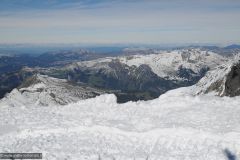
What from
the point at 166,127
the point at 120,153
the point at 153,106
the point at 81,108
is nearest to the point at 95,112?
the point at 81,108

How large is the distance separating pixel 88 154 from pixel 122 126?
721 centimetres

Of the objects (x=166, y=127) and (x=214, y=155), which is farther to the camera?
(x=166, y=127)

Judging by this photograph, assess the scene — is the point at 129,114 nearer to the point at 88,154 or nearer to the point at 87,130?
the point at 87,130

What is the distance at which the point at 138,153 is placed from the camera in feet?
81.9

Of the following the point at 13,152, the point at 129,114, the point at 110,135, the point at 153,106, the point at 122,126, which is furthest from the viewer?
the point at 153,106

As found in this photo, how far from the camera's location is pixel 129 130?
29.4 metres

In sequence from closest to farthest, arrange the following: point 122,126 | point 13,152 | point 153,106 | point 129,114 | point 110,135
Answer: point 13,152 → point 110,135 → point 122,126 → point 129,114 → point 153,106

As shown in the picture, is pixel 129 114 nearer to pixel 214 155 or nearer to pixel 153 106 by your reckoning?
pixel 153 106

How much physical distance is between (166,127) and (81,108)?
12639 millimetres

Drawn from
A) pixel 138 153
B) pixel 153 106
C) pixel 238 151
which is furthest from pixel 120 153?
pixel 153 106

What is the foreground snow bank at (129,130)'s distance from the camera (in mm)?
24891

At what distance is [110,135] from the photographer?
28703mm

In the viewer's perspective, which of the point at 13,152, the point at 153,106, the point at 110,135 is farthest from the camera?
the point at 153,106

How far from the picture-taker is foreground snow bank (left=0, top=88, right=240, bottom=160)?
81.7ft
